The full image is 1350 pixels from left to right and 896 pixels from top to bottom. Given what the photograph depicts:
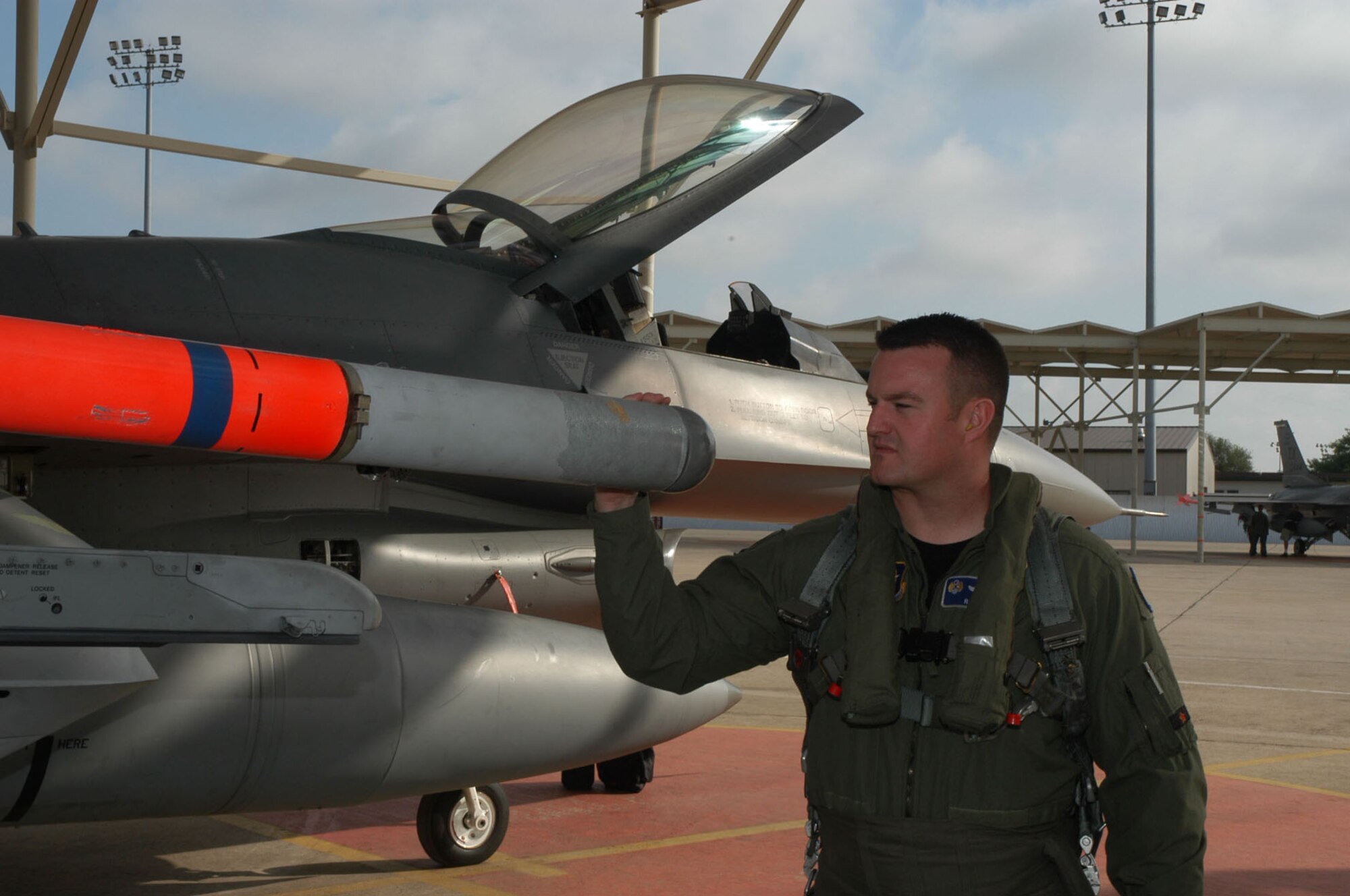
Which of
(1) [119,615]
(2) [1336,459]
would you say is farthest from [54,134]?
(2) [1336,459]

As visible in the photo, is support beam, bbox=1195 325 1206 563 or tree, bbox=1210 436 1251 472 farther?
tree, bbox=1210 436 1251 472

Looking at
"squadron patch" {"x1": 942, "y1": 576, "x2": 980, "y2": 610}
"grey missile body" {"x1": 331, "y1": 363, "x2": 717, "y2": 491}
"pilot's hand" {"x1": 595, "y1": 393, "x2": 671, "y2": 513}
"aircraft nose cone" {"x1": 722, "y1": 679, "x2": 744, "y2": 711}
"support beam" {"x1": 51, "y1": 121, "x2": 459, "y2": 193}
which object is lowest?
"aircraft nose cone" {"x1": 722, "y1": 679, "x2": 744, "y2": 711}

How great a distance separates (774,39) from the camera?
12555 mm

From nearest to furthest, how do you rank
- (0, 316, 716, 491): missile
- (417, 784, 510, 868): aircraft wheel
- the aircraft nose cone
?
1. (0, 316, 716, 491): missile
2. (417, 784, 510, 868): aircraft wheel
3. the aircraft nose cone

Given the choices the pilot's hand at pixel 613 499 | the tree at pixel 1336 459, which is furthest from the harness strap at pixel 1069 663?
the tree at pixel 1336 459

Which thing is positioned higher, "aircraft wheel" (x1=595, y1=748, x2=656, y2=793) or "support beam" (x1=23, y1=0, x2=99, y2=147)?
"support beam" (x1=23, y1=0, x2=99, y2=147)

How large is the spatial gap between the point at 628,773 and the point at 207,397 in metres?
4.70

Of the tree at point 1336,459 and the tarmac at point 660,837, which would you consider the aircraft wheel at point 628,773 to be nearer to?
the tarmac at point 660,837

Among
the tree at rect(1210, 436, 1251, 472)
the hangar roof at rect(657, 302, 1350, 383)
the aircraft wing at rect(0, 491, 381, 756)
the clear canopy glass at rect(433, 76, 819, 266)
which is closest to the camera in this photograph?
the aircraft wing at rect(0, 491, 381, 756)

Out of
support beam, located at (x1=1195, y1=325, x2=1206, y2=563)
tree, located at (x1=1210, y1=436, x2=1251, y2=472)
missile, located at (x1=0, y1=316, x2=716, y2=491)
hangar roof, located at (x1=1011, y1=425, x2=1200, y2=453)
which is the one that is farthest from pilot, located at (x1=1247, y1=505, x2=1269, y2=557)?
tree, located at (x1=1210, y1=436, x2=1251, y2=472)

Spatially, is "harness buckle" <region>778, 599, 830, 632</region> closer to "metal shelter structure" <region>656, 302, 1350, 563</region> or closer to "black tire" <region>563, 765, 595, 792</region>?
"black tire" <region>563, 765, 595, 792</region>

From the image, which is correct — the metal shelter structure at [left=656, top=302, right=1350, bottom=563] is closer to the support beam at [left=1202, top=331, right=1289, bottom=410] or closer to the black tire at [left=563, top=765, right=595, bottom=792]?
the support beam at [left=1202, top=331, right=1289, bottom=410]

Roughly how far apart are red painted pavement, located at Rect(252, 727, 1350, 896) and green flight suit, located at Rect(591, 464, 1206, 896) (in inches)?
111

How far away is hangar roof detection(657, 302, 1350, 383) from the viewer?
25766 mm
